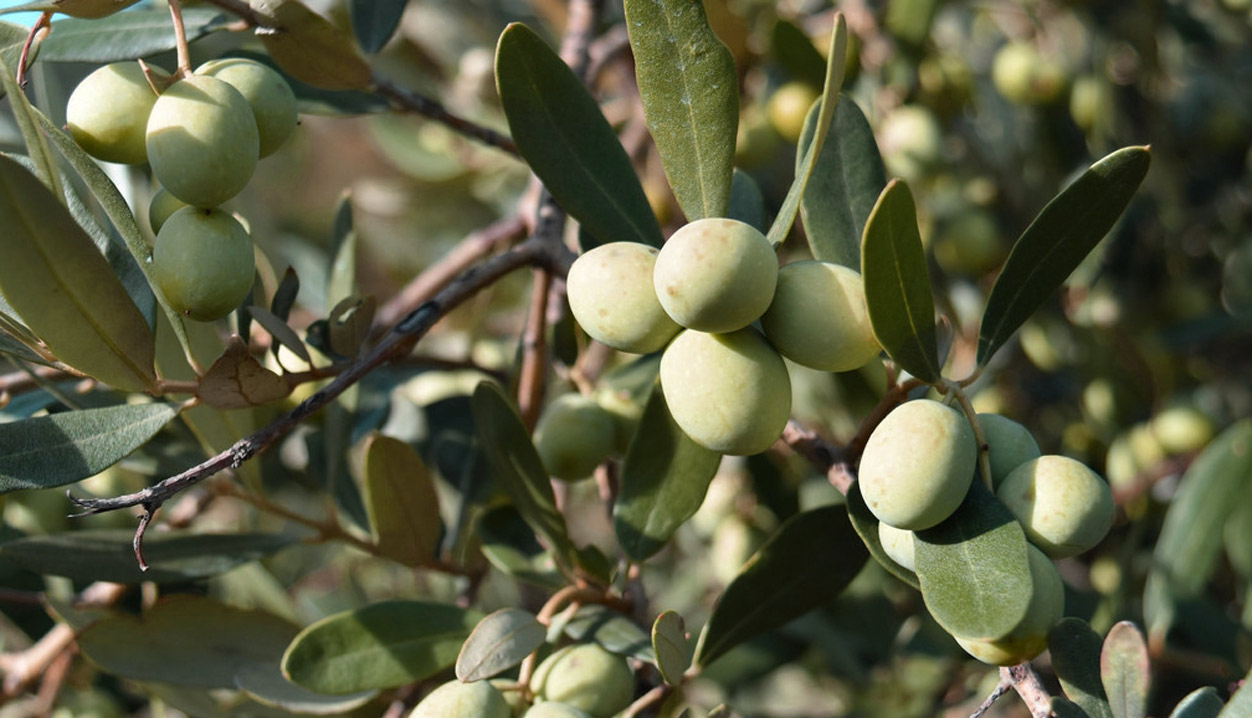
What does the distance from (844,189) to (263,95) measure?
1.40 ft

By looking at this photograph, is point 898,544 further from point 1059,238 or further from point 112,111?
point 112,111

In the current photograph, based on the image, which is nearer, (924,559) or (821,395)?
Result: (924,559)

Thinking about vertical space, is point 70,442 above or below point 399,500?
above

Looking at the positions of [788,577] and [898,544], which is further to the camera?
[788,577]

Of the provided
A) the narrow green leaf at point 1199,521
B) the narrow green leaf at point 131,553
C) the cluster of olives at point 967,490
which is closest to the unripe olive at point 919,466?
the cluster of olives at point 967,490

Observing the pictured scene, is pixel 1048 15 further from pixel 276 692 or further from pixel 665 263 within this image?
pixel 276 692

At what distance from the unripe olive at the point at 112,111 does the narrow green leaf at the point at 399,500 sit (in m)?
0.30

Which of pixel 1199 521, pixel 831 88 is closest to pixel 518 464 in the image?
pixel 831 88

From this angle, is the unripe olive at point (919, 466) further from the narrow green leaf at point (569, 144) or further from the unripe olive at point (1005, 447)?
the narrow green leaf at point (569, 144)

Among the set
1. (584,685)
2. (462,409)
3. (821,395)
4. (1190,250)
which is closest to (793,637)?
(821,395)

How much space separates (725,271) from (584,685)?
34 cm

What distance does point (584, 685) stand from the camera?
0.74 m

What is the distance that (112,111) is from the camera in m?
0.67

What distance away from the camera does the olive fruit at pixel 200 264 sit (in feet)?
2.09
